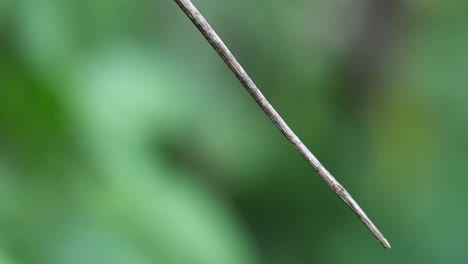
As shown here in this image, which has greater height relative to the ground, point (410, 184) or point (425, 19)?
point (425, 19)

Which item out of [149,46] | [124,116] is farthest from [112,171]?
[149,46]

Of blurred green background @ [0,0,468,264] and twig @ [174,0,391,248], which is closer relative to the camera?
twig @ [174,0,391,248]

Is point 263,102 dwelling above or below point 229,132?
above

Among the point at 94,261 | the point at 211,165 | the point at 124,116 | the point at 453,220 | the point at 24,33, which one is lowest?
the point at 453,220

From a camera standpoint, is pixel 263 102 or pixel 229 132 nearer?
pixel 263 102

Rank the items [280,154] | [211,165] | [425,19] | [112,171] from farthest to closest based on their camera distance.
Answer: [425,19] → [280,154] → [211,165] → [112,171]

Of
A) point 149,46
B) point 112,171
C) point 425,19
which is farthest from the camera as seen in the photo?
point 425,19

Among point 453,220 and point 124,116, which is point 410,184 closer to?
point 453,220

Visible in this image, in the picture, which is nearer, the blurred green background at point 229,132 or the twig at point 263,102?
the twig at point 263,102
